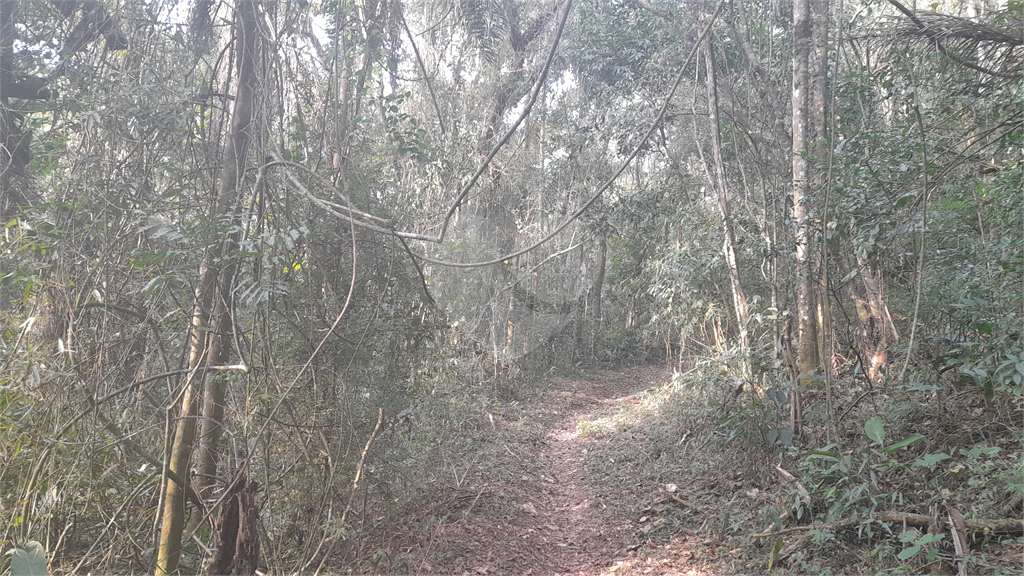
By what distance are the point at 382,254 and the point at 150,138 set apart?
1574 mm

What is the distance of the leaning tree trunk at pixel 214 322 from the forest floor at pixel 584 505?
1526 millimetres

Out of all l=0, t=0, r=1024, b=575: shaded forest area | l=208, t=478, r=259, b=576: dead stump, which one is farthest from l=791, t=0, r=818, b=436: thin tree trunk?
l=208, t=478, r=259, b=576: dead stump

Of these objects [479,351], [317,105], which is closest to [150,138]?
[317,105]

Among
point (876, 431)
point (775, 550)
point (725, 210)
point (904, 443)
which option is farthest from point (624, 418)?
point (904, 443)

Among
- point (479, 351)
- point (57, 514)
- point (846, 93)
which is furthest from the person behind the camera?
point (479, 351)

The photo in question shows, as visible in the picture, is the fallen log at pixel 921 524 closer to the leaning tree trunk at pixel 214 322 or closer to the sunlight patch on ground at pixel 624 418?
the leaning tree trunk at pixel 214 322

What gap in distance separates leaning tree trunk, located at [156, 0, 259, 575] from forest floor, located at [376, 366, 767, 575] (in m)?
1.53

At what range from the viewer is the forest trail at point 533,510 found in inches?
185

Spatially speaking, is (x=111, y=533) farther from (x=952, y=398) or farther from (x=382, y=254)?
(x=952, y=398)

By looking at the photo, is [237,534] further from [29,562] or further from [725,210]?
[725,210]

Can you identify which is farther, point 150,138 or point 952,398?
point 952,398

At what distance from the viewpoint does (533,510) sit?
19.7 ft

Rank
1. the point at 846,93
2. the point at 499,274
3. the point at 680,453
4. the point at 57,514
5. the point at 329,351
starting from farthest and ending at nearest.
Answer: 1. the point at 499,274
2. the point at 846,93
3. the point at 680,453
4. the point at 329,351
5. the point at 57,514

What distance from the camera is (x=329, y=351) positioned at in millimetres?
4027
